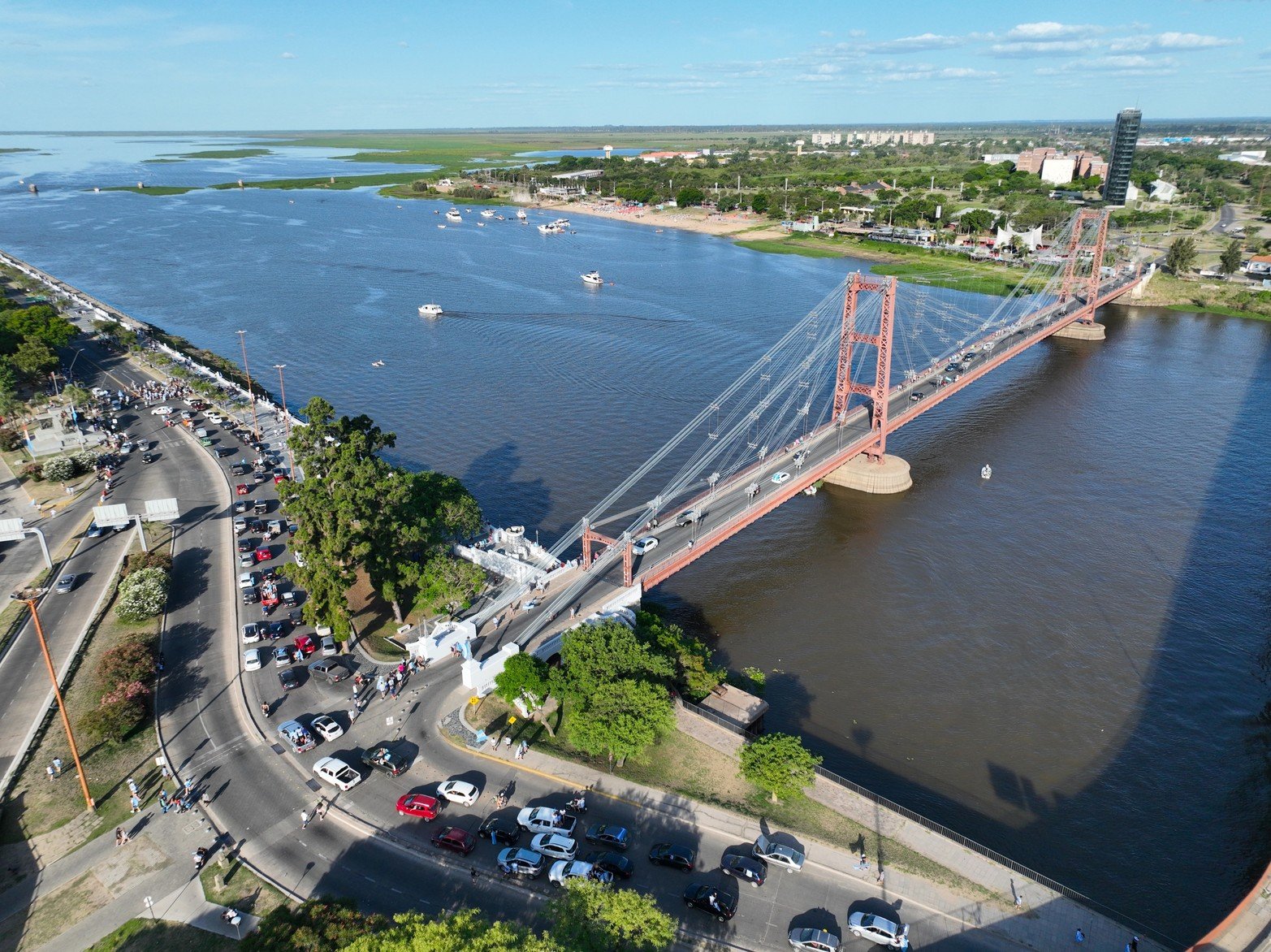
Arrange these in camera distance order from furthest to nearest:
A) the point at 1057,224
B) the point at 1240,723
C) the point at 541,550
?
the point at 1057,224
the point at 541,550
the point at 1240,723

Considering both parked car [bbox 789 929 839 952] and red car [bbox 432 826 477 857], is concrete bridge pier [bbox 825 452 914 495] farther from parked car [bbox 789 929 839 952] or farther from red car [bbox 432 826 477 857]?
red car [bbox 432 826 477 857]

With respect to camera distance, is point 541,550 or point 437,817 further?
point 541,550

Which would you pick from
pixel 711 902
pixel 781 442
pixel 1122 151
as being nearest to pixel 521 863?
pixel 711 902

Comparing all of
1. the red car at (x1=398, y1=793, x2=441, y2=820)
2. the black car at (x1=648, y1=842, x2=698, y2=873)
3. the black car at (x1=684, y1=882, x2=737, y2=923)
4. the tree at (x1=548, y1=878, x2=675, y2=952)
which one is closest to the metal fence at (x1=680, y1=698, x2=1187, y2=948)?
the black car at (x1=648, y1=842, x2=698, y2=873)

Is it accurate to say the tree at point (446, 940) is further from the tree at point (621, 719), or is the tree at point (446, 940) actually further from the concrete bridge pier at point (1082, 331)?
the concrete bridge pier at point (1082, 331)

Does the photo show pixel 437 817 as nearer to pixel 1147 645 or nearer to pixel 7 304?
pixel 1147 645

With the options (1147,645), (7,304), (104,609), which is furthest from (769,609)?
(7,304)

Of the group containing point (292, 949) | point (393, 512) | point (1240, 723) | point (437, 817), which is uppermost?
point (393, 512)
